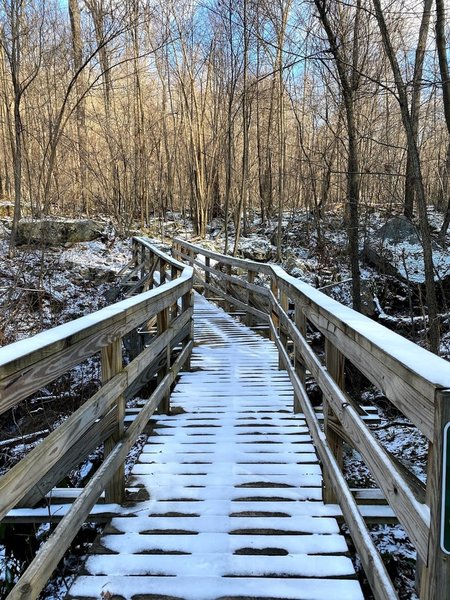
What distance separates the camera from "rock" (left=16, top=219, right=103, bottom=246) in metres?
17.6

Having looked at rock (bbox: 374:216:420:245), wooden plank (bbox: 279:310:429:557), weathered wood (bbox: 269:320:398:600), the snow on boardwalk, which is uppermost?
rock (bbox: 374:216:420:245)

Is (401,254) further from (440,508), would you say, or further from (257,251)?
(440,508)

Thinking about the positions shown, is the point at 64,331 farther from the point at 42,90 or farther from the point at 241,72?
the point at 42,90

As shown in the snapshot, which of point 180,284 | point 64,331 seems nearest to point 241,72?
point 180,284

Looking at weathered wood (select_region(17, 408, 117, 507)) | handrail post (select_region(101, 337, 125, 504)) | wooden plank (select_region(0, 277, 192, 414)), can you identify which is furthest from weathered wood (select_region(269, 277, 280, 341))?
weathered wood (select_region(17, 408, 117, 507))

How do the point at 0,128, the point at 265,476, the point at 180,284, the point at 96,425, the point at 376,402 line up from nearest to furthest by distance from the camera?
the point at 96,425 < the point at 265,476 < the point at 180,284 < the point at 376,402 < the point at 0,128

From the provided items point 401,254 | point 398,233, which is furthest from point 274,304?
point 398,233

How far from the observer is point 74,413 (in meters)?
2.33

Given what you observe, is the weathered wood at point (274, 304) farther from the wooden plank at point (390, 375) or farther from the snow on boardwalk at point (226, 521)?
the wooden plank at point (390, 375)

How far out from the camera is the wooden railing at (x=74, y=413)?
1726 millimetres

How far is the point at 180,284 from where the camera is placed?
5.29 meters

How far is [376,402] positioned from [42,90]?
721 inches

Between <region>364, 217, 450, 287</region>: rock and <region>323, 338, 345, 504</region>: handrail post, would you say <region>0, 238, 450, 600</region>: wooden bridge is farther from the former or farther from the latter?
<region>364, 217, 450, 287</region>: rock

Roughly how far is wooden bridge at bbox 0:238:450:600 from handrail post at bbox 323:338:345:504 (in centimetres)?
1
